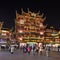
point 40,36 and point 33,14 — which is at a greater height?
point 33,14

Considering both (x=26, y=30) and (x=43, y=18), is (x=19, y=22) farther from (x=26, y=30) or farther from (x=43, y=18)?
(x=43, y=18)

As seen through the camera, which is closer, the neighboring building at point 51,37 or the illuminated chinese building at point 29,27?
the illuminated chinese building at point 29,27

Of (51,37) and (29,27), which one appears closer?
(29,27)

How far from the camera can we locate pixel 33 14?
138625 millimetres

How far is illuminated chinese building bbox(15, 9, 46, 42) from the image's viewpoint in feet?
423

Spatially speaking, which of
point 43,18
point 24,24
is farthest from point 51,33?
point 24,24

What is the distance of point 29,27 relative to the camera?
432 ft

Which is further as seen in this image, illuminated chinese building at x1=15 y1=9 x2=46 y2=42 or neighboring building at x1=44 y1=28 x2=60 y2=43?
neighboring building at x1=44 y1=28 x2=60 y2=43

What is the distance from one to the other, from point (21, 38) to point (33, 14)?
1765cm

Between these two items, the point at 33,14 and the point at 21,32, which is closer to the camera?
the point at 21,32

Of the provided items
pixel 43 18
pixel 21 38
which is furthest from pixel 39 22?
pixel 21 38

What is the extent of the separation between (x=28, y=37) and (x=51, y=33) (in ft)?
67.3

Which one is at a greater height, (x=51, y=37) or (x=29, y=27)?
(x=29, y=27)

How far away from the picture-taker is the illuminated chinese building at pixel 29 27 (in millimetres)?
129000
